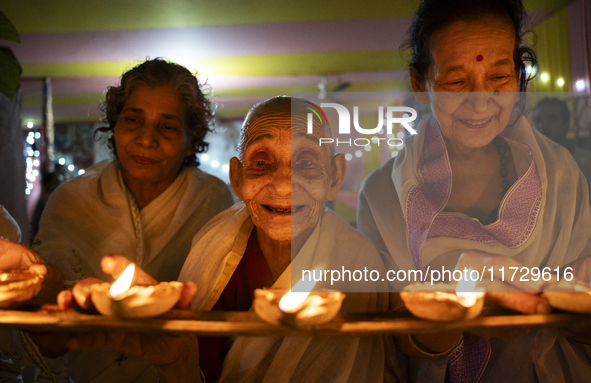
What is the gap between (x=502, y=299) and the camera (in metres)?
0.70

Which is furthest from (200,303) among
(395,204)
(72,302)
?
(395,204)

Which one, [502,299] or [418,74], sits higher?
[418,74]

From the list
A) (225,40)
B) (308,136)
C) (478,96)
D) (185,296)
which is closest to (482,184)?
(478,96)

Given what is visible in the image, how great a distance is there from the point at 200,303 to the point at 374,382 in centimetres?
49

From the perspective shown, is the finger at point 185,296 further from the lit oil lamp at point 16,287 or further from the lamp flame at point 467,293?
the lamp flame at point 467,293

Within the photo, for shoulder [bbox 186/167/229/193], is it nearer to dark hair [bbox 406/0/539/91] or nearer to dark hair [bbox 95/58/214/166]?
dark hair [bbox 95/58/214/166]

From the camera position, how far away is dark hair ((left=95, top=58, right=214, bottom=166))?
136 cm

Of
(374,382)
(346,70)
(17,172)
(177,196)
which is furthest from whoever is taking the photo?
(346,70)

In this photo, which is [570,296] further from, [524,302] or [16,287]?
[16,287]

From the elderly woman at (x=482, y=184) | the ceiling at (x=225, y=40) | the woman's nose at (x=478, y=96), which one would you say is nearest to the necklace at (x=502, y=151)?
the elderly woman at (x=482, y=184)

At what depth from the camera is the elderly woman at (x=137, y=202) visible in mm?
1242

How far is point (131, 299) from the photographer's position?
0.63 meters

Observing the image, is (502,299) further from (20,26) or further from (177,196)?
(20,26)

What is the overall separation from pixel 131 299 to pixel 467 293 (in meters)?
0.56
